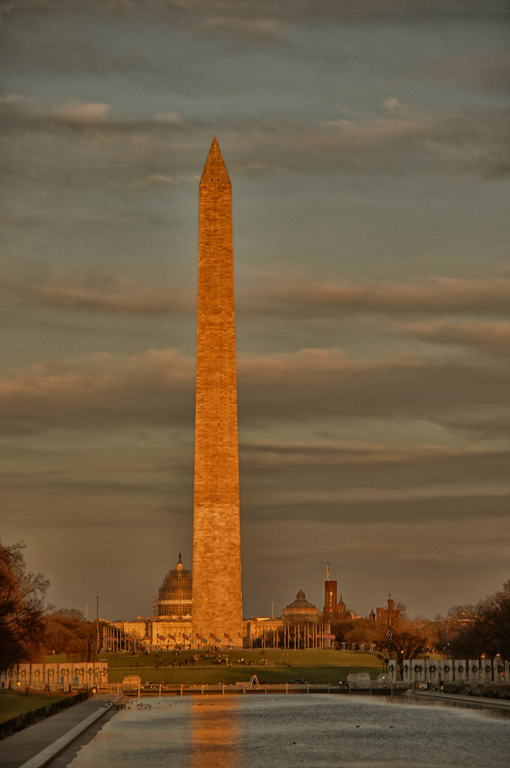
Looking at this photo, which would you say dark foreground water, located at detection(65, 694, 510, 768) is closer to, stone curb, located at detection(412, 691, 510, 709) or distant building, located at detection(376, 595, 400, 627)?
stone curb, located at detection(412, 691, 510, 709)

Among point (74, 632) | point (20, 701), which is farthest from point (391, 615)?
point (20, 701)

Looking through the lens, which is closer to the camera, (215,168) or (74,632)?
(215,168)

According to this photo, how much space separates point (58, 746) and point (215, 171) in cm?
6364

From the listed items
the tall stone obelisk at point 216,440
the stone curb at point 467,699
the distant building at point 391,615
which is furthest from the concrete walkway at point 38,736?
the distant building at point 391,615

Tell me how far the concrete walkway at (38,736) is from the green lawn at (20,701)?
1.30m

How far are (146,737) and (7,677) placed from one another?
2558 cm

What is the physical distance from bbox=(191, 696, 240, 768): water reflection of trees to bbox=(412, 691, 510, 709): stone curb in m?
9.18

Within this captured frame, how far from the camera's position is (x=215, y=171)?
8538 centimetres

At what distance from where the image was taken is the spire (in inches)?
3346

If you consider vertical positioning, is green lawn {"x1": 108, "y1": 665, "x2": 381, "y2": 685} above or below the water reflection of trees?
below

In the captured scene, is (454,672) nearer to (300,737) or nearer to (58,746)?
(300,737)

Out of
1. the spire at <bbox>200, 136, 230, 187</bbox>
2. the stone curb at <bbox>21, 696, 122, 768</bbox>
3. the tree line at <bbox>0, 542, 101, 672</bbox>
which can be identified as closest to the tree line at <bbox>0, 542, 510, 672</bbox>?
the tree line at <bbox>0, 542, 101, 672</bbox>

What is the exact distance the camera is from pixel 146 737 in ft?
101

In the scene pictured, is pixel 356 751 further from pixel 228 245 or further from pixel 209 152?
pixel 209 152
